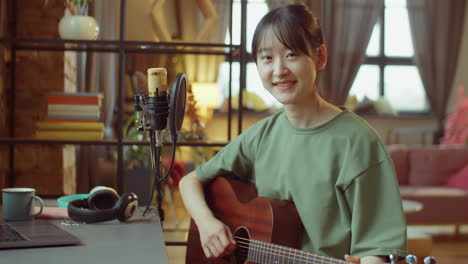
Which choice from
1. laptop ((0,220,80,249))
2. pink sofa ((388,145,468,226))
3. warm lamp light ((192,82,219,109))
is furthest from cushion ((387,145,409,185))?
laptop ((0,220,80,249))

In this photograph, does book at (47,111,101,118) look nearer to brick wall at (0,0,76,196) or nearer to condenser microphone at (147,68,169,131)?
brick wall at (0,0,76,196)

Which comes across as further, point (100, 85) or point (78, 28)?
point (100, 85)

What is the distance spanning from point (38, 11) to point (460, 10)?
635cm

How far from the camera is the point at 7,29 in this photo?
9.17ft

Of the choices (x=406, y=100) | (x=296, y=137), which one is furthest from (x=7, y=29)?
(x=406, y=100)

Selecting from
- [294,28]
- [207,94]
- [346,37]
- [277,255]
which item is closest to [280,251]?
[277,255]

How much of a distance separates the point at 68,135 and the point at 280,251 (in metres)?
1.56

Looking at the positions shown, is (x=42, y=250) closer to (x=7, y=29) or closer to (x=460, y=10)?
(x=7, y=29)

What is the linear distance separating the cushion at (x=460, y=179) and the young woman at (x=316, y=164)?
157 inches

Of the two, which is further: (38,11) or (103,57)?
(103,57)

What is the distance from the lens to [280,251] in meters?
1.37

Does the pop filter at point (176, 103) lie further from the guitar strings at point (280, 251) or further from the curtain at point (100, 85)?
the curtain at point (100, 85)

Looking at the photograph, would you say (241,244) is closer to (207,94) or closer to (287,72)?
(287,72)

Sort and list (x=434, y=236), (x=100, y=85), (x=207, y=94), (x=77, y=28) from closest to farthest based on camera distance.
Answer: (x=77, y=28)
(x=434, y=236)
(x=100, y=85)
(x=207, y=94)
